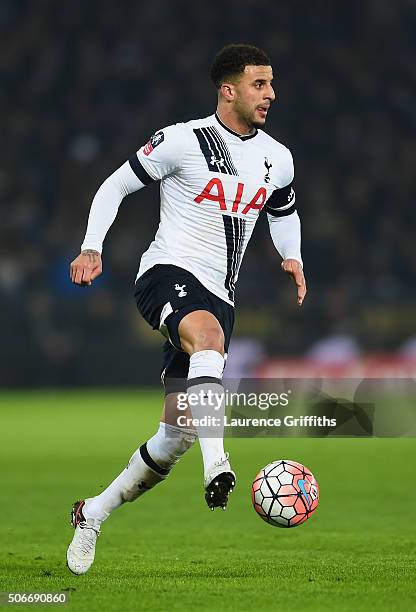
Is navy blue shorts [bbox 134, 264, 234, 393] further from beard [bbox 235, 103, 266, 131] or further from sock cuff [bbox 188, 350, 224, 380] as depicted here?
beard [bbox 235, 103, 266, 131]

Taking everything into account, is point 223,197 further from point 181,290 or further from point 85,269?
point 85,269

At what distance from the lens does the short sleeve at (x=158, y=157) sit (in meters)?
5.17

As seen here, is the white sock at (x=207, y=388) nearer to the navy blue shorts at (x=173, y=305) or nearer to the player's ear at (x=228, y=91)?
the navy blue shorts at (x=173, y=305)

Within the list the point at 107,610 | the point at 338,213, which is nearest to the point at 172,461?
the point at 107,610

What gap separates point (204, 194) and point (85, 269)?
79 cm

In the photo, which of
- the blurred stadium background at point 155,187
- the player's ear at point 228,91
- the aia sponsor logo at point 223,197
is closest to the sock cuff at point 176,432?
the aia sponsor logo at point 223,197

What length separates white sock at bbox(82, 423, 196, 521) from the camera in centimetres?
509

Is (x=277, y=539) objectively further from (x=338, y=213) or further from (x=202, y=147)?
(x=338, y=213)

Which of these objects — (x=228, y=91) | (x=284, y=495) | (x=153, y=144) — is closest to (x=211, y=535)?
(x=284, y=495)

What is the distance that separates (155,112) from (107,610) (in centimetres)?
1649

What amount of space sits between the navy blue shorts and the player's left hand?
14.2 inches

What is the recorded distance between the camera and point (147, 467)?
5152 millimetres

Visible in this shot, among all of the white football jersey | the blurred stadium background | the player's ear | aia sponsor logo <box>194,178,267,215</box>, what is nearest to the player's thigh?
the white football jersey

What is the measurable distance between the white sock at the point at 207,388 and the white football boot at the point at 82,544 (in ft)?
2.58
